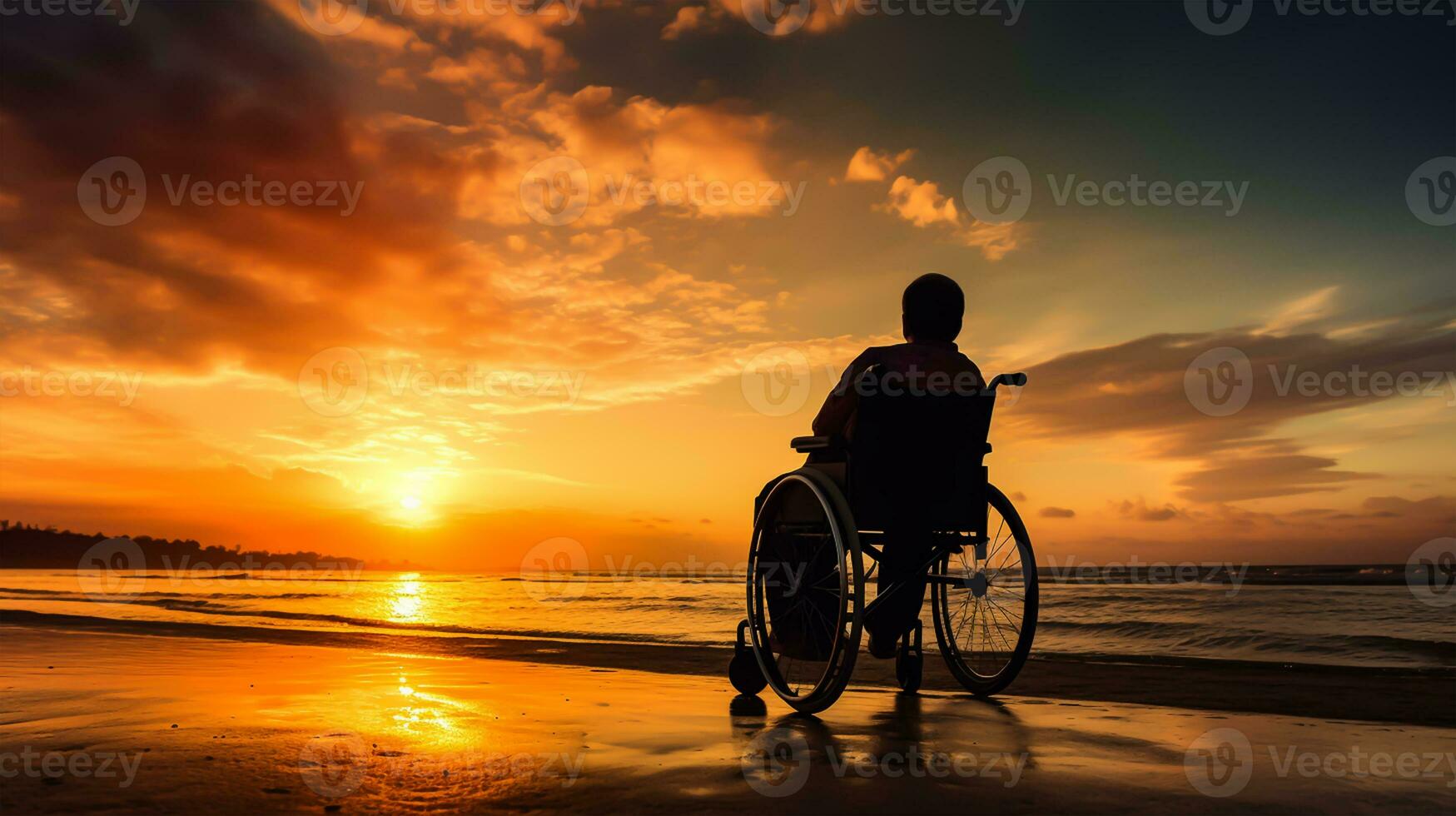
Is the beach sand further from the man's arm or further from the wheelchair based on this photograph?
the man's arm

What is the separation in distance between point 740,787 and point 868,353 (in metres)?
2.58

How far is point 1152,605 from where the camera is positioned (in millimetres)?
15656

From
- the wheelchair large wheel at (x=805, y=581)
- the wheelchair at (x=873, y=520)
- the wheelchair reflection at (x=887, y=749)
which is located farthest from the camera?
the wheelchair at (x=873, y=520)

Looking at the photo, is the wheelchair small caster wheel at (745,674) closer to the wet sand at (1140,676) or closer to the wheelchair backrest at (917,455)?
the wheelchair backrest at (917,455)

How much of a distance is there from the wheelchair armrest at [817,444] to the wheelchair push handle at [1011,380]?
0.89 meters

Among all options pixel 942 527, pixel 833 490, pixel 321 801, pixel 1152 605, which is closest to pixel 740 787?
pixel 321 801

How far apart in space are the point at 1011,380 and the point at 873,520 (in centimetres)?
104

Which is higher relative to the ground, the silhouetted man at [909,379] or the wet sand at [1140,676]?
the silhouetted man at [909,379]

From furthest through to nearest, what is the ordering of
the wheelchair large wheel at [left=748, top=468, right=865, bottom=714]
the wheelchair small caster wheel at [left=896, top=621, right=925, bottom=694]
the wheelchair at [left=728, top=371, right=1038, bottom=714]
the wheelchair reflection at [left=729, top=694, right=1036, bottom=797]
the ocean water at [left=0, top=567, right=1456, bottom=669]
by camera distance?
1. the ocean water at [left=0, top=567, right=1456, bottom=669]
2. the wheelchair small caster wheel at [left=896, top=621, right=925, bottom=694]
3. the wheelchair at [left=728, top=371, right=1038, bottom=714]
4. the wheelchair large wheel at [left=748, top=468, right=865, bottom=714]
5. the wheelchair reflection at [left=729, top=694, right=1036, bottom=797]

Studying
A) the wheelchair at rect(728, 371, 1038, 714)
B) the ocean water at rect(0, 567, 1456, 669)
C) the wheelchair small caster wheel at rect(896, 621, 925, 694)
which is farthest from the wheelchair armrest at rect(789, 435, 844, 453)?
the ocean water at rect(0, 567, 1456, 669)

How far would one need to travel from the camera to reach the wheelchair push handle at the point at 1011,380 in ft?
15.3

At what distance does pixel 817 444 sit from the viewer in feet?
15.2

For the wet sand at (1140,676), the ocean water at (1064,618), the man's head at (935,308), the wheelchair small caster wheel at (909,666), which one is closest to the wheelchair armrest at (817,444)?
the man's head at (935,308)

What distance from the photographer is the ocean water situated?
1001 cm
